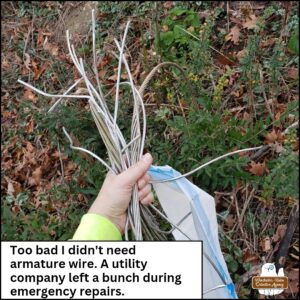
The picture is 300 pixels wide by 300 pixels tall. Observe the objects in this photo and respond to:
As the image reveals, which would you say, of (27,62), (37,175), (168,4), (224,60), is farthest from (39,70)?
(224,60)

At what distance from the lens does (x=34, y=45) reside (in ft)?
11.6

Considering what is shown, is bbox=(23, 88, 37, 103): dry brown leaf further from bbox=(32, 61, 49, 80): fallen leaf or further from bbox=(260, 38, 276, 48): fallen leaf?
bbox=(260, 38, 276, 48): fallen leaf

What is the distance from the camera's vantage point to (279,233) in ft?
7.14

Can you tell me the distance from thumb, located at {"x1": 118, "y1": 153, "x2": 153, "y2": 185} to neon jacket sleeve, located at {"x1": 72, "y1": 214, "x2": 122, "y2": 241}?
19 centimetres

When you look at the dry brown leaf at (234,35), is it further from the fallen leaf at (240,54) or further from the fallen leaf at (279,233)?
the fallen leaf at (279,233)

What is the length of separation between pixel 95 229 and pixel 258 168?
0.87 metres

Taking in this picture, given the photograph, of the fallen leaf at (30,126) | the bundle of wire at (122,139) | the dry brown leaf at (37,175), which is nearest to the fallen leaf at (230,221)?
the bundle of wire at (122,139)

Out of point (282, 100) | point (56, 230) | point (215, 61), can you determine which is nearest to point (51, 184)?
point (56, 230)

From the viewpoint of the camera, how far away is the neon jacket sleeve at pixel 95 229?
5.73ft

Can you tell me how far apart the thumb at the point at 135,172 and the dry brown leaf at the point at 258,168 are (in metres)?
0.72

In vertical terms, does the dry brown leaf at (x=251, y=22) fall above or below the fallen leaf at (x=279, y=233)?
above

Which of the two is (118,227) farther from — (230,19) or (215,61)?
(230,19)

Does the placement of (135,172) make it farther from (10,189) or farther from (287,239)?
(10,189)

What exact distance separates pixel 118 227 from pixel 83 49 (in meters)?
1.67
